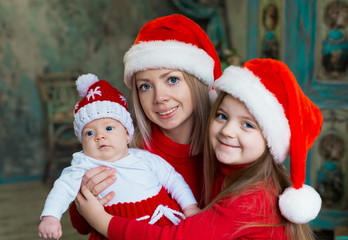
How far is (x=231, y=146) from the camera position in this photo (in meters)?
1.37

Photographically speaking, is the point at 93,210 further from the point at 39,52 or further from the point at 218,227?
the point at 39,52

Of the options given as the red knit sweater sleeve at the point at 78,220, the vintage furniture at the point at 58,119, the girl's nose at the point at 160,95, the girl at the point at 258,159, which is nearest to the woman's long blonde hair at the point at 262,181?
the girl at the point at 258,159

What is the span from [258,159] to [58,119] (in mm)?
4071

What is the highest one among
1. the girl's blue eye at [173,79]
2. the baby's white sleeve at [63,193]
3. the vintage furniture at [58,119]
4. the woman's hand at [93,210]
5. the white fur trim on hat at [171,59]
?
the white fur trim on hat at [171,59]

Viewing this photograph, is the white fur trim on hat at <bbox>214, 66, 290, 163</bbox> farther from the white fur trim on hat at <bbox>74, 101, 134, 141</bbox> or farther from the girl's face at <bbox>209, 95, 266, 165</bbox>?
the white fur trim on hat at <bbox>74, 101, 134, 141</bbox>

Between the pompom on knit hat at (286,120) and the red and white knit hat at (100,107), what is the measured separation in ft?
1.36

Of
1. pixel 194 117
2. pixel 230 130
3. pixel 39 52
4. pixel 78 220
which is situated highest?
pixel 230 130

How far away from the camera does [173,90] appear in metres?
1.64

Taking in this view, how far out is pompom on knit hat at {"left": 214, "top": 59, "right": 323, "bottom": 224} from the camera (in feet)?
4.25

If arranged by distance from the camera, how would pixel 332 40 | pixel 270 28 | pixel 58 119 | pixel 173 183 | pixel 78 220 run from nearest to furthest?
pixel 173 183 → pixel 78 220 → pixel 332 40 → pixel 270 28 → pixel 58 119

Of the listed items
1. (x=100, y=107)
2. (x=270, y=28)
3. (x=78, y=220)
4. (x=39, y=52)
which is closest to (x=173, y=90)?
(x=100, y=107)

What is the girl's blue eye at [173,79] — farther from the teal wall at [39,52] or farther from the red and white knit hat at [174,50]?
the teal wall at [39,52]

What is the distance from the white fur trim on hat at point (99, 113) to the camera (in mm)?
1495

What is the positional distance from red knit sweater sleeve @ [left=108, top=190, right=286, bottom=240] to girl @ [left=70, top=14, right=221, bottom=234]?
0.43 meters
